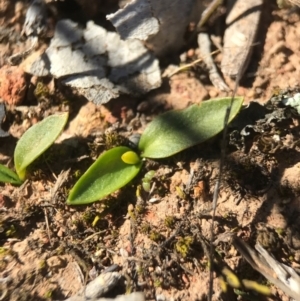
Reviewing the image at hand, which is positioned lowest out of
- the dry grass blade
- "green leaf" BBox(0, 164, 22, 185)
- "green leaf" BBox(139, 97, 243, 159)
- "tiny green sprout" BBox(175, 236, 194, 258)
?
the dry grass blade

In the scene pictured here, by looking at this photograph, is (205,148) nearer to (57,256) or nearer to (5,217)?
(57,256)

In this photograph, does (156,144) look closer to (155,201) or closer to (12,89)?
(155,201)

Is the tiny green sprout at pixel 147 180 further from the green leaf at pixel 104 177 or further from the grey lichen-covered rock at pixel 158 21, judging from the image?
the grey lichen-covered rock at pixel 158 21

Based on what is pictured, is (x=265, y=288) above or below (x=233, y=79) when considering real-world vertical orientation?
below

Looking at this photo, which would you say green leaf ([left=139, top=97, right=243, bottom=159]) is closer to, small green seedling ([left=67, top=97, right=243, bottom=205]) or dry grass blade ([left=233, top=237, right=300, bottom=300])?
small green seedling ([left=67, top=97, right=243, bottom=205])

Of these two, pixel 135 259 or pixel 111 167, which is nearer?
pixel 135 259

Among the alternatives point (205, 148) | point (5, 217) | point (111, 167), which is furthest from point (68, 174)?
point (205, 148)

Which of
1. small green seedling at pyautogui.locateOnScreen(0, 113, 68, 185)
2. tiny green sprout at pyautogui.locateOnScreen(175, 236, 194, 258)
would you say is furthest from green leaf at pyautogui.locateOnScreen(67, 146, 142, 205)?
tiny green sprout at pyautogui.locateOnScreen(175, 236, 194, 258)

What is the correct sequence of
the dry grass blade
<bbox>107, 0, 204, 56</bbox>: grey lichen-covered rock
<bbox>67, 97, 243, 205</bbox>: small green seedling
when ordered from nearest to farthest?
the dry grass blade
<bbox>67, 97, 243, 205</bbox>: small green seedling
<bbox>107, 0, 204, 56</bbox>: grey lichen-covered rock
